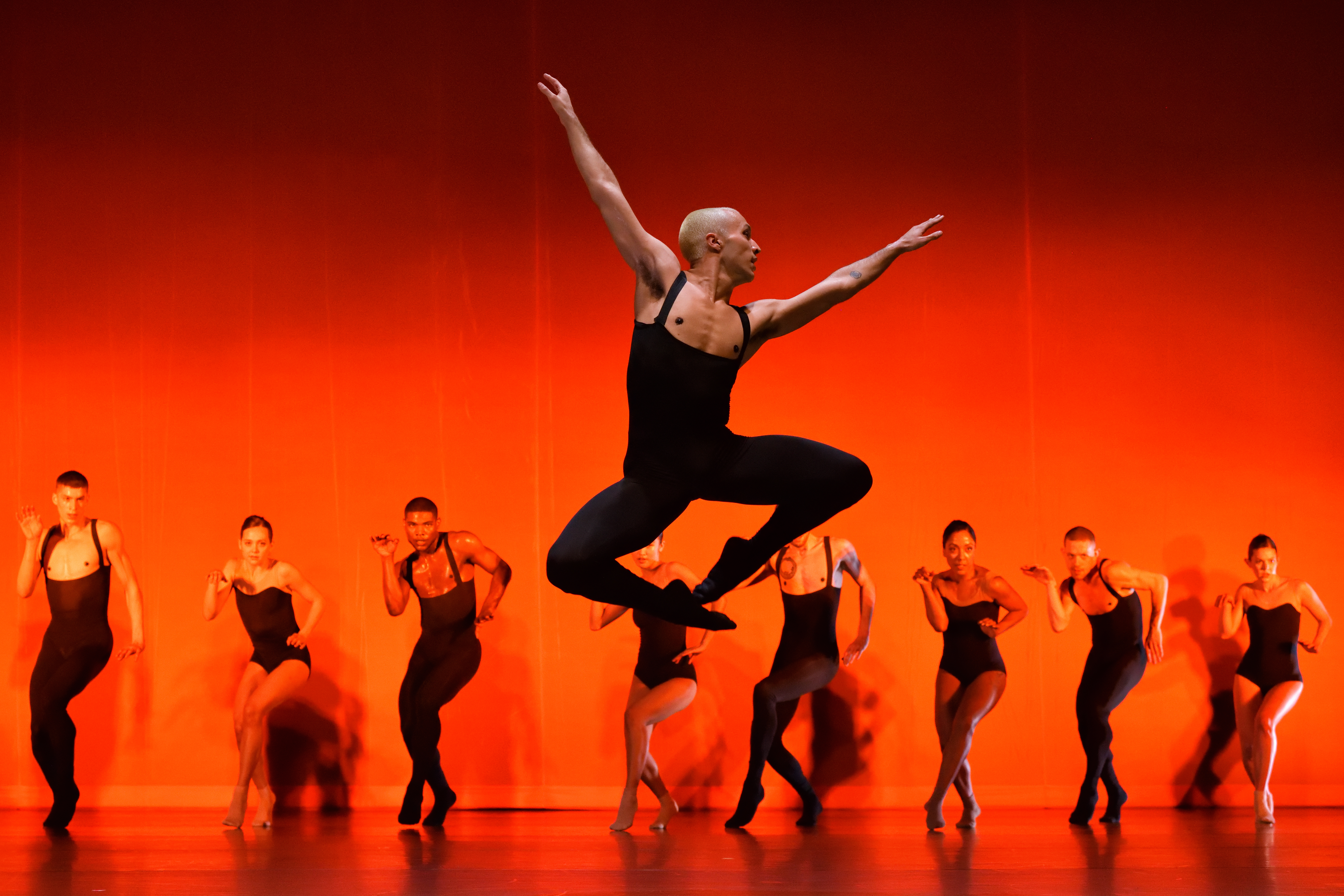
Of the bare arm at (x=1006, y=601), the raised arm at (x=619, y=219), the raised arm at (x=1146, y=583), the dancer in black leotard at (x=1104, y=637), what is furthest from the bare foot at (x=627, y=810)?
the raised arm at (x=619, y=219)

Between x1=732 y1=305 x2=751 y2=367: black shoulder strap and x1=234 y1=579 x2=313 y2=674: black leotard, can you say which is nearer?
x1=732 y1=305 x2=751 y2=367: black shoulder strap

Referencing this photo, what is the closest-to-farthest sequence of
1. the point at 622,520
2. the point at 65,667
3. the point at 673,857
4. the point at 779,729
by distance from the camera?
the point at 622,520 < the point at 673,857 < the point at 65,667 < the point at 779,729

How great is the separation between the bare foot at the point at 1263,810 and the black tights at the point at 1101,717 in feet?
2.10

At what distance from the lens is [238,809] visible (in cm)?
638

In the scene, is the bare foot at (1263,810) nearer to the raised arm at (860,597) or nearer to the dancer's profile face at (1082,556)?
the dancer's profile face at (1082,556)

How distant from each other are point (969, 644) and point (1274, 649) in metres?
1.78

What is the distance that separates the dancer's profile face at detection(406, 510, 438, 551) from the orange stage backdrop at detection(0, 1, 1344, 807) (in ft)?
3.58

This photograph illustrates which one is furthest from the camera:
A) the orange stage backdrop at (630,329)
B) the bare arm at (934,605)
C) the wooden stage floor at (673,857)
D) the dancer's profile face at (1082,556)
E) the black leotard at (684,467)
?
the orange stage backdrop at (630,329)

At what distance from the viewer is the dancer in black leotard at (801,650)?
21.5 feet

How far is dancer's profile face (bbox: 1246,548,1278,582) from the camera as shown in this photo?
716 centimetres

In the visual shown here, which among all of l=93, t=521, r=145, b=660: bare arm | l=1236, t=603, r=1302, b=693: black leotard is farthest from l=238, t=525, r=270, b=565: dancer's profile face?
l=1236, t=603, r=1302, b=693: black leotard

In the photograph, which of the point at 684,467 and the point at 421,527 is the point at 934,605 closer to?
the point at 421,527

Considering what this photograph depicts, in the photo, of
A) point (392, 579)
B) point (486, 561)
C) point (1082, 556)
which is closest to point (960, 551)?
point (1082, 556)

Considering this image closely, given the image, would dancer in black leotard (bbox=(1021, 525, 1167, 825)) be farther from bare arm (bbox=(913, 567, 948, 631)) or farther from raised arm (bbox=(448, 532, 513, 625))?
raised arm (bbox=(448, 532, 513, 625))
